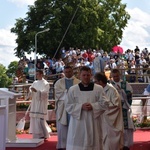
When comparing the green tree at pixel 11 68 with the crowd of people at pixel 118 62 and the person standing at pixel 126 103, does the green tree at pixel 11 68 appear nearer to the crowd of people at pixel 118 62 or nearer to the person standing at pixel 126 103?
the crowd of people at pixel 118 62

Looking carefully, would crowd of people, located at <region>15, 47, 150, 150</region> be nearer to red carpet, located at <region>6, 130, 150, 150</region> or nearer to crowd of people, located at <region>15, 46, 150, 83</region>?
red carpet, located at <region>6, 130, 150, 150</region>

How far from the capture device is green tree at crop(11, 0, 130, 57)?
52.8 m

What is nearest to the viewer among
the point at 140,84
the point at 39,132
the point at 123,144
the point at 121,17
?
the point at 123,144

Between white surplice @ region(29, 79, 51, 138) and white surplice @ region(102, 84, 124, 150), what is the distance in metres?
4.39

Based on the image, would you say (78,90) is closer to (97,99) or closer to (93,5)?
(97,99)

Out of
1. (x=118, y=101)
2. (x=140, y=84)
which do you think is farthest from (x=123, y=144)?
(x=140, y=84)

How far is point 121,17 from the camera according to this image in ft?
190

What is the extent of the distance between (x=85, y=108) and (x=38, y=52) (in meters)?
44.9

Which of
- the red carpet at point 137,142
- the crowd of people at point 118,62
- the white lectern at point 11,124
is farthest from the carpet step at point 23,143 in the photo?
the crowd of people at point 118,62

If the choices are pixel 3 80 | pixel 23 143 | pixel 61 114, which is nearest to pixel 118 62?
pixel 23 143

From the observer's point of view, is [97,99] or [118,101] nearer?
[97,99]

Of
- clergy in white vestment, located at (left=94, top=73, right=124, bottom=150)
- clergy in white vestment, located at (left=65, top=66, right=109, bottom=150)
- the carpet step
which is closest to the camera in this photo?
clergy in white vestment, located at (left=65, top=66, right=109, bottom=150)

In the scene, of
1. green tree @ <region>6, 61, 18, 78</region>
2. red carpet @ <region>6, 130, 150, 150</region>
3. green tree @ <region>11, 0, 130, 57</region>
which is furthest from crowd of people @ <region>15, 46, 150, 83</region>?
green tree @ <region>6, 61, 18, 78</region>

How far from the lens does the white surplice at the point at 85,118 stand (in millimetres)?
9633
